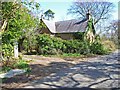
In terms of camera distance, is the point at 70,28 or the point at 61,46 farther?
the point at 70,28

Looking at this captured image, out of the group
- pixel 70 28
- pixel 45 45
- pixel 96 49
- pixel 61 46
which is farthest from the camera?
pixel 70 28

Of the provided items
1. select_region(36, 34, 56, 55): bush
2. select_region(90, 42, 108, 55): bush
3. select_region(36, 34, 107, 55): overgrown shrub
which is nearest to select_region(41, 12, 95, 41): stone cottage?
select_region(90, 42, 108, 55): bush

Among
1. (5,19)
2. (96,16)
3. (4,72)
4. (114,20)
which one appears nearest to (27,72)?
(4,72)

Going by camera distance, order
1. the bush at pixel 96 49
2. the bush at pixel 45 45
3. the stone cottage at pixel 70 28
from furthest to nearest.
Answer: the stone cottage at pixel 70 28 → the bush at pixel 96 49 → the bush at pixel 45 45

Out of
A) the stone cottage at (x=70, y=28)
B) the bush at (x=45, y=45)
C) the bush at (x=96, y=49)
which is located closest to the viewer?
the bush at (x=45, y=45)

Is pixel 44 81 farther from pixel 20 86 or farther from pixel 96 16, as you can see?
pixel 96 16

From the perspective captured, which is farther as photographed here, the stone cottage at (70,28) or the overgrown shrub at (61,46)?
the stone cottage at (70,28)

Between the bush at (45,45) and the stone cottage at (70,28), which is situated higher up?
the stone cottage at (70,28)

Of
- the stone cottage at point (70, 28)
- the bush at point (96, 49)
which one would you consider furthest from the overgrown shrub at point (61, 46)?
the stone cottage at point (70, 28)

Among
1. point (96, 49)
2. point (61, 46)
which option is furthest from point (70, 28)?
point (61, 46)

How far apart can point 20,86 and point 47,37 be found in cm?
1451

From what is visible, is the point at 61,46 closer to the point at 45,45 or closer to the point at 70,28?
the point at 45,45

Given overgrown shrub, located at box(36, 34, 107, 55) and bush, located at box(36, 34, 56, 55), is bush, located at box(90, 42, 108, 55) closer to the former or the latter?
overgrown shrub, located at box(36, 34, 107, 55)

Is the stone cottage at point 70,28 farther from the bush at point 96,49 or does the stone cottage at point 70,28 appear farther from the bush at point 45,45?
the bush at point 45,45
